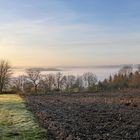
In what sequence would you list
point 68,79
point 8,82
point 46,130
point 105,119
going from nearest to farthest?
1. point 46,130
2. point 105,119
3. point 8,82
4. point 68,79

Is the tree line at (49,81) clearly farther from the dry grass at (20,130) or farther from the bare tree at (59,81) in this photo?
the dry grass at (20,130)

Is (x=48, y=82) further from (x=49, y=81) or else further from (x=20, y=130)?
(x=20, y=130)

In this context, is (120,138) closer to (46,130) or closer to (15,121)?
(46,130)

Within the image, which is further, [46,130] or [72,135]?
[46,130]

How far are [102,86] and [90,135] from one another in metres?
53.5

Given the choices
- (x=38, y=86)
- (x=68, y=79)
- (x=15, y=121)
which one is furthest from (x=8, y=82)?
(x=15, y=121)

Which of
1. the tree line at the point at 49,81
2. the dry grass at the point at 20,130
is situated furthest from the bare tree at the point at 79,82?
the dry grass at the point at 20,130

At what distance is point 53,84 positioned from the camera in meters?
76.5

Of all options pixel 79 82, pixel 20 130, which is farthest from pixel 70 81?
pixel 20 130

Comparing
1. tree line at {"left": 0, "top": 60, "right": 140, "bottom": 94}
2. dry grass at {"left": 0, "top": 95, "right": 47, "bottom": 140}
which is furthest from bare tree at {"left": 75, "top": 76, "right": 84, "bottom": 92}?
dry grass at {"left": 0, "top": 95, "right": 47, "bottom": 140}

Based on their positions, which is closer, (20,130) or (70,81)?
(20,130)

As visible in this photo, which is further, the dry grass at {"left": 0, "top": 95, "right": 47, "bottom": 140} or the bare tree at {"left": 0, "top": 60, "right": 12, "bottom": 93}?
the bare tree at {"left": 0, "top": 60, "right": 12, "bottom": 93}

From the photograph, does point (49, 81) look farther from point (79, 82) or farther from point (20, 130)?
point (20, 130)

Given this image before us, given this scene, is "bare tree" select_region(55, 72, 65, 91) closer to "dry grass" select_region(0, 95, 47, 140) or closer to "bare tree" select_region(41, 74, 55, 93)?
"bare tree" select_region(41, 74, 55, 93)
